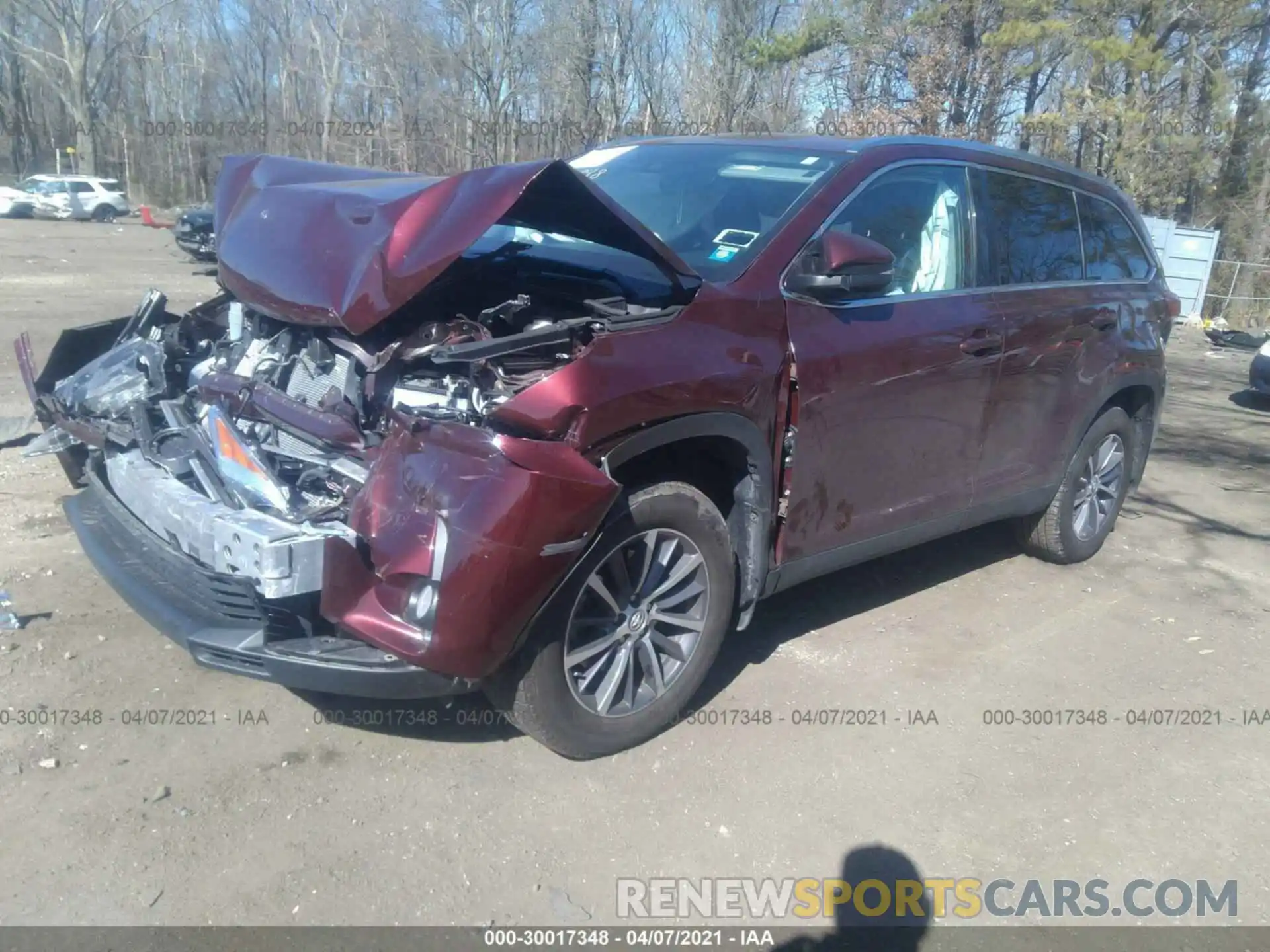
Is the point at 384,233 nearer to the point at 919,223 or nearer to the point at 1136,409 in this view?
the point at 919,223

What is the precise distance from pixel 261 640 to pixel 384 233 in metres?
1.30

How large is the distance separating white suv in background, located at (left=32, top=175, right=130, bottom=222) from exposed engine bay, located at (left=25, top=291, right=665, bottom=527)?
37.3 m

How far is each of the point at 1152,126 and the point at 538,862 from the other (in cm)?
2676

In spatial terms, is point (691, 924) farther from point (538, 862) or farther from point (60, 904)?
point (60, 904)

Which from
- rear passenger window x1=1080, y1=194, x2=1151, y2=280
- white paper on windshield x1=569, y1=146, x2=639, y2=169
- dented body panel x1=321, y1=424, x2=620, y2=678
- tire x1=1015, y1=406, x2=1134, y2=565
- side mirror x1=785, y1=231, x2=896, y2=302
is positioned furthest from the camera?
tire x1=1015, y1=406, x2=1134, y2=565

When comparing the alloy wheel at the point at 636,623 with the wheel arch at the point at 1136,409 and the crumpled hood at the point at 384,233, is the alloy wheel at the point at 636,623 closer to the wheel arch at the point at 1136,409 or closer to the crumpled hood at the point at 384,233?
the crumpled hood at the point at 384,233

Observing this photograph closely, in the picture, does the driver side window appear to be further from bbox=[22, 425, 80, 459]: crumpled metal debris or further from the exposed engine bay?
bbox=[22, 425, 80, 459]: crumpled metal debris

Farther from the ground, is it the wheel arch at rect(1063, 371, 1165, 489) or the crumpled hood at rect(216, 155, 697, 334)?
the crumpled hood at rect(216, 155, 697, 334)

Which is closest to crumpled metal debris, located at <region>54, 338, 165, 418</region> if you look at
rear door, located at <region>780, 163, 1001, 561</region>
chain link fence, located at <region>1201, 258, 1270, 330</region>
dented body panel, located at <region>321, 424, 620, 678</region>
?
dented body panel, located at <region>321, 424, 620, 678</region>

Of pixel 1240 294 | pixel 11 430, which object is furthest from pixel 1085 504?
pixel 1240 294

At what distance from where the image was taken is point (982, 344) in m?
4.44

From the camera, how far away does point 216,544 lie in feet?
9.97

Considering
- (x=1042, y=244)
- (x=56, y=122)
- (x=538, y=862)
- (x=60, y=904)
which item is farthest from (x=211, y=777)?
(x=56, y=122)

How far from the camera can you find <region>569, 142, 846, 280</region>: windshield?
150 inches
